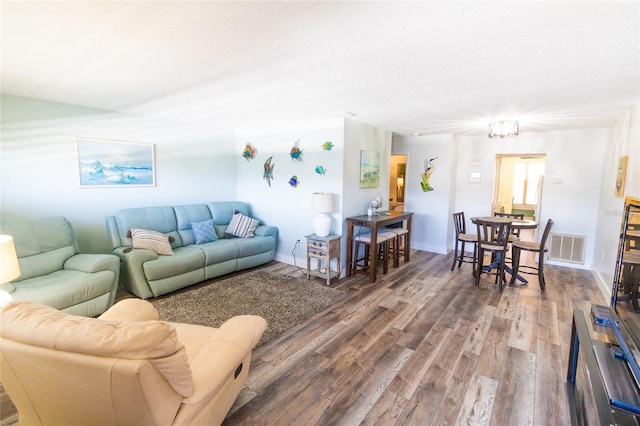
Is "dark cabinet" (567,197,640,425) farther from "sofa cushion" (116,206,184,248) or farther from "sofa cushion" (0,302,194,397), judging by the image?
"sofa cushion" (116,206,184,248)

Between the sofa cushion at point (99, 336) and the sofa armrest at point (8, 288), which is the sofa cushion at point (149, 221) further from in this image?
the sofa cushion at point (99, 336)

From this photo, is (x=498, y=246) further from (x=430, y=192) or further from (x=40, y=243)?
(x=40, y=243)

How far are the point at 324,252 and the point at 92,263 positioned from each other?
2.59 m

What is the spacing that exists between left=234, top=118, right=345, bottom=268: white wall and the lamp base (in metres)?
0.22

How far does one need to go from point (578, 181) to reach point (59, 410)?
6.55m

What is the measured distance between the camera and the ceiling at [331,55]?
1543 millimetres

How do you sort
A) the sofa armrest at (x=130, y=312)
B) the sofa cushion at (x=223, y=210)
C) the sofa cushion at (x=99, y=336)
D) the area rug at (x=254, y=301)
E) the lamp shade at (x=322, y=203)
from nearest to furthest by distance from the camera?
the sofa cushion at (x=99, y=336)
the sofa armrest at (x=130, y=312)
the area rug at (x=254, y=301)
the lamp shade at (x=322, y=203)
the sofa cushion at (x=223, y=210)

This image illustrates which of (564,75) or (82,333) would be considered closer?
(82,333)

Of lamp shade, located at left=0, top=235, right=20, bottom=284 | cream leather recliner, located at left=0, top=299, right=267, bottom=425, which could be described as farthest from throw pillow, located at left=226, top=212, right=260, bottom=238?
cream leather recliner, located at left=0, top=299, right=267, bottom=425

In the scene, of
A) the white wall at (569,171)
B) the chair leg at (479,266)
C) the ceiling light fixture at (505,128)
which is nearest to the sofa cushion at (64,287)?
the chair leg at (479,266)

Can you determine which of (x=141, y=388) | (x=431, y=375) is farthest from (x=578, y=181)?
(x=141, y=388)

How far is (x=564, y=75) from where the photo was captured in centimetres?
233

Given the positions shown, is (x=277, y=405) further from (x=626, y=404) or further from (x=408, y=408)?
(x=626, y=404)

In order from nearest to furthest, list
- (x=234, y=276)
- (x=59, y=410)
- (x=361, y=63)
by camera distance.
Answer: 1. (x=59, y=410)
2. (x=361, y=63)
3. (x=234, y=276)
